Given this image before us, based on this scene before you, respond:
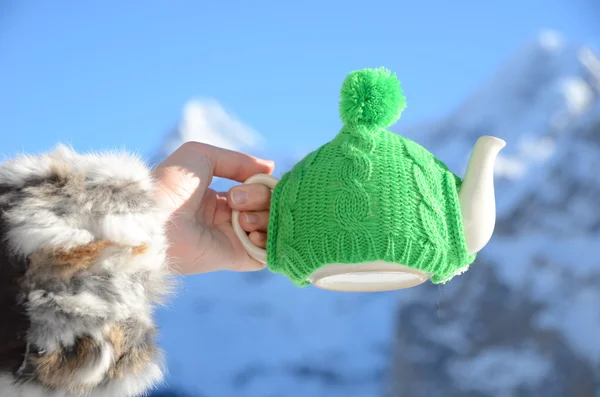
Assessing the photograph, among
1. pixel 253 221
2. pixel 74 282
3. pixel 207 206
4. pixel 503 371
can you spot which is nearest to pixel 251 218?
pixel 253 221

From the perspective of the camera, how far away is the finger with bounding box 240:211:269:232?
2.78 ft

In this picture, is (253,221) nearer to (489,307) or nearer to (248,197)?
(248,197)

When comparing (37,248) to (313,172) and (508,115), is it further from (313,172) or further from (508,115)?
(508,115)

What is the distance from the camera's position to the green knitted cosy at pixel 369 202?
0.70m

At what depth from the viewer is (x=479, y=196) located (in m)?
0.75

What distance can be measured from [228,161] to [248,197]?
122 mm

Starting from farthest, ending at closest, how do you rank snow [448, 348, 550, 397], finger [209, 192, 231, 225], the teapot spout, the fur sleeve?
1. snow [448, 348, 550, 397]
2. finger [209, 192, 231, 225]
3. the teapot spout
4. the fur sleeve

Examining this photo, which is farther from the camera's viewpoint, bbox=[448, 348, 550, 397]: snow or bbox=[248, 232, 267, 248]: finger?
bbox=[448, 348, 550, 397]: snow

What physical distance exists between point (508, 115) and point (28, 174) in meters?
3.46

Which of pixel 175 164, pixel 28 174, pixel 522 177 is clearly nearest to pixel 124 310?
pixel 28 174

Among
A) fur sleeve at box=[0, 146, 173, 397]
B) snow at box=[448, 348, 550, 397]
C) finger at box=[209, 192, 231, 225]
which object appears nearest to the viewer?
fur sleeve at box=[0, 146, 173, 397]

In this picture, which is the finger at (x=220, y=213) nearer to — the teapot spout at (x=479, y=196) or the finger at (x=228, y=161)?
the finger at (x=228, y=161)

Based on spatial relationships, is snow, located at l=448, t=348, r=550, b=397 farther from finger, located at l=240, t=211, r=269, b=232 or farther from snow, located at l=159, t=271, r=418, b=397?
finger, located at l=240, t=211, r=269, b=232

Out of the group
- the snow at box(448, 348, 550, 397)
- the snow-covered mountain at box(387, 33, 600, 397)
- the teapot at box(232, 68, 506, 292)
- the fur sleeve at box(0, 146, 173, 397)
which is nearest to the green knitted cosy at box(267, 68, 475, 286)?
the teapot at box(232, 68, 506, 292)
